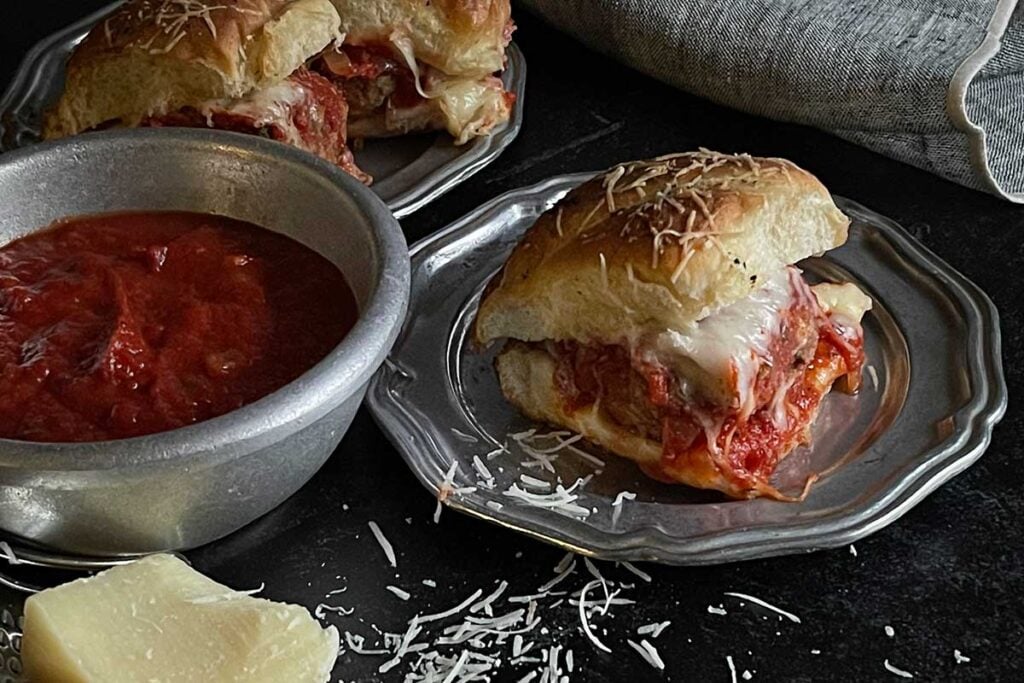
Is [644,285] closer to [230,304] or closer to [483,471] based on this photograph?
[483,471]

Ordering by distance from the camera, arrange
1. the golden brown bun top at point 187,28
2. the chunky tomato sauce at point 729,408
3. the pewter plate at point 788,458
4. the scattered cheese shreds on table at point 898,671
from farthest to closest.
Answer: the golden brown bun top at point 187,28 < the chunky tomato sauce at point 729,408 < the pewter plate at point 788,458 < the scattered cheese shreds on table at point 898,671

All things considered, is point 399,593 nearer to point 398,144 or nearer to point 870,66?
point 398,144

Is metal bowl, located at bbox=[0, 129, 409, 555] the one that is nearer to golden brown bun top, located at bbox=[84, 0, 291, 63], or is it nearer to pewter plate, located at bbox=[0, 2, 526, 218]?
golden brown bun top, located at bbox=[84, 0, 291, 63]

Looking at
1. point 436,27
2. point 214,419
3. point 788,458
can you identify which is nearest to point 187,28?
point 436,27

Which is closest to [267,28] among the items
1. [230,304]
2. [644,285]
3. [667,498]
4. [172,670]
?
[230,304]

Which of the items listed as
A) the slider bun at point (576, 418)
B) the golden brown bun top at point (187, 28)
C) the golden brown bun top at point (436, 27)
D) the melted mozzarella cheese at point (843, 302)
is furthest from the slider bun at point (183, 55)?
the melted mozzarella cheese at point (843, 302)

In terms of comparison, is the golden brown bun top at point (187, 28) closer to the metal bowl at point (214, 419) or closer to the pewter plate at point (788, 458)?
the metal bowl at point (214, 419)

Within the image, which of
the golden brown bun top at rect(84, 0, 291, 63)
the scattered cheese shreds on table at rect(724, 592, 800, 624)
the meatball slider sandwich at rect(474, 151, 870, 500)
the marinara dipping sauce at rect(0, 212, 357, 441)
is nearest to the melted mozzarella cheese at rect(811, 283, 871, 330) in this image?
the meatball slider sandwich at rect(474, 151, 870, 500)
